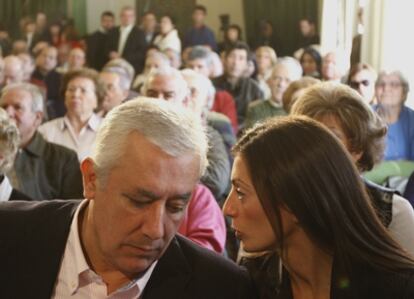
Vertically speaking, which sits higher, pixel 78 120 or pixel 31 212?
pixel 31 212

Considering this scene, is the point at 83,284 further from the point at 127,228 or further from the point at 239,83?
the point at 239,83

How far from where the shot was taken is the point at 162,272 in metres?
1.89

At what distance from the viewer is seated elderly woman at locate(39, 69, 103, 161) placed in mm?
4988

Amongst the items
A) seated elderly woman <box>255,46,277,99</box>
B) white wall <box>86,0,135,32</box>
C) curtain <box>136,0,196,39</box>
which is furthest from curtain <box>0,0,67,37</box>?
seated elderly woman <box>255,46,277,99</box>

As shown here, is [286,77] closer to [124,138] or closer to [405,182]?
[405,182]

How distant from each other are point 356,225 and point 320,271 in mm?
145

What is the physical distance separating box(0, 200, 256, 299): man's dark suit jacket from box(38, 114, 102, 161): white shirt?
2.96m

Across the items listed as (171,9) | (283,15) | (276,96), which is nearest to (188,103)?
(276,96)

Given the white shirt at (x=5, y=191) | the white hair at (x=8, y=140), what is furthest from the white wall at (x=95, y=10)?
the white shirt at (x=5, y=191)

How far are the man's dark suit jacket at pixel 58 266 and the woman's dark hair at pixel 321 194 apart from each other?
170mm

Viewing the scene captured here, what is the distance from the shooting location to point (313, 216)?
1818 millimetres

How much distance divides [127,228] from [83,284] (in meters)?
0.22

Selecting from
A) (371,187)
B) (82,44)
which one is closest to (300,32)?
(82,44)

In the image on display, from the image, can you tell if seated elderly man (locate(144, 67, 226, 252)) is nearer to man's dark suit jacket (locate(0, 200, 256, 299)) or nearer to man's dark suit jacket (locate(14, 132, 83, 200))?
man's dark suit jacket (locate(0, 200, 256, 299))
